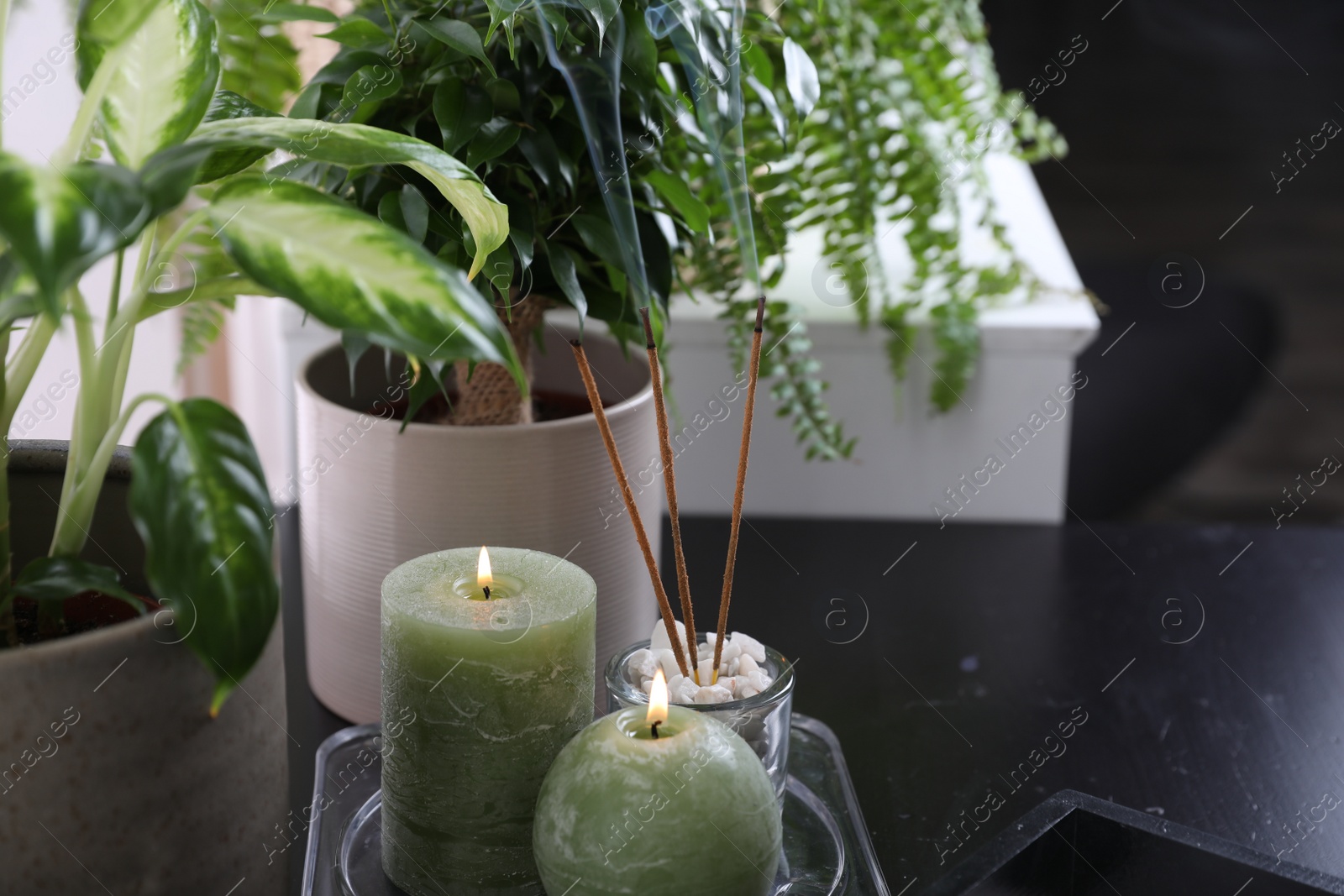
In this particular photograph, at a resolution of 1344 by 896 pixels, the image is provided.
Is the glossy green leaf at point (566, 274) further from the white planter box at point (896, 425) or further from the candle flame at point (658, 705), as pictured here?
the white planter box at point (896, 425)

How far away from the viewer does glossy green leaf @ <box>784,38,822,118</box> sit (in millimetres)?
525

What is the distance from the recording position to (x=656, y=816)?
0.39 m

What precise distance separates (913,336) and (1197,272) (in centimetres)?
152

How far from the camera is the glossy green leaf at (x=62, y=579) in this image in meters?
0.35

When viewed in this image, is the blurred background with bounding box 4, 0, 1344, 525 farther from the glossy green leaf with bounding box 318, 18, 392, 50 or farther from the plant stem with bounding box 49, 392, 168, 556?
the plant stem with bounding box 49, 392, 168, 556

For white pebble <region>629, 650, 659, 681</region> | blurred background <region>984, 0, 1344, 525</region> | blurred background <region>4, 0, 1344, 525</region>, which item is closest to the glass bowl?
white pebble <region>629, 650, 659, 681</region>

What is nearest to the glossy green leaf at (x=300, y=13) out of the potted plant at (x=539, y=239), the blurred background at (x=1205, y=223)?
the potted plant at (x=539, y=239)

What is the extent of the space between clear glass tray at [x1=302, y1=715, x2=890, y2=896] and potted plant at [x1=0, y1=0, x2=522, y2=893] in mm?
48

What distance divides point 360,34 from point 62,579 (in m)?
0.28

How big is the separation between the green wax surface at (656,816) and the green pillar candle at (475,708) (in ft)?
0.10

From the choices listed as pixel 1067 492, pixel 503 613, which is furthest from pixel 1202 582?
pixel 1067 492

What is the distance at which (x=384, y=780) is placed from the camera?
0.47m

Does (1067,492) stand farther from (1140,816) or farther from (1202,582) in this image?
(1140,816)

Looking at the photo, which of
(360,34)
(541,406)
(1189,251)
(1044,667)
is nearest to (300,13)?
(360,34)
